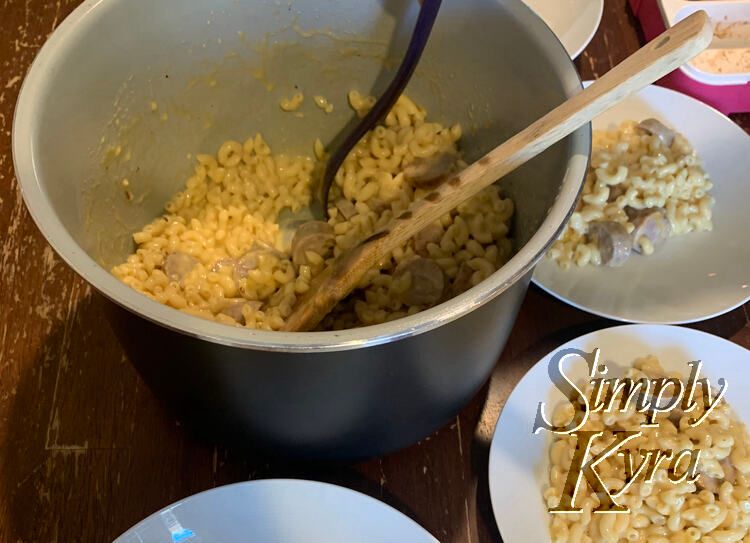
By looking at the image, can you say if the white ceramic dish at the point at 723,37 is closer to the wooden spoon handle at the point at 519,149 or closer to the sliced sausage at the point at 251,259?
the wooden spoon handle at the point at 519,149

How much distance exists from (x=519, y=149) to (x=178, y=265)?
407 millimetres

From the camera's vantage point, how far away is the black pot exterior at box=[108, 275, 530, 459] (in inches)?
22.1

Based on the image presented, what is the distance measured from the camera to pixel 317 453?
0.71 meters

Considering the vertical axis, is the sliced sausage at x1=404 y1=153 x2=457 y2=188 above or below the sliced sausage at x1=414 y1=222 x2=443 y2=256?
above

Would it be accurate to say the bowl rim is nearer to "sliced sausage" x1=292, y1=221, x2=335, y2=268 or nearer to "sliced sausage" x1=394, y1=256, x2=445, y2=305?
"sliced sausage" x1=394, y1=256, x2=445, y2=305

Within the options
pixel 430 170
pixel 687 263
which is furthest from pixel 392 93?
pixel 687 263

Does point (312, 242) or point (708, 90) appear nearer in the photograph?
point (312, 242)

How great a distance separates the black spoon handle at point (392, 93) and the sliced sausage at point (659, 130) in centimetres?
35

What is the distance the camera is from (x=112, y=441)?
0.81 m

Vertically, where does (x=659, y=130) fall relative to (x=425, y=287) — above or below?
below

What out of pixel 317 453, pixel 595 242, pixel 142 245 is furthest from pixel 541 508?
pixel 142 245

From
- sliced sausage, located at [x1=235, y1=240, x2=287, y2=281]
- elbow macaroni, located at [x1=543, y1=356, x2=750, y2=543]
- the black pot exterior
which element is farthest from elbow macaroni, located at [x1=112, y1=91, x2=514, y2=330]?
elbow macaroni, located at [x1=543, y1=356, x2=750, y2=543]

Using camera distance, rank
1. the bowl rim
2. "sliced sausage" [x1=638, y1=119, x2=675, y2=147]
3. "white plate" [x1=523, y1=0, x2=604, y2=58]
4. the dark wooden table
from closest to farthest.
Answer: the bowl rim → the dark wooden table → "sliced sausage" [x1=638, y1=119, x2=675, y2=147] → "white plate" [x1=523, y1=0, x2=604, y2=58]

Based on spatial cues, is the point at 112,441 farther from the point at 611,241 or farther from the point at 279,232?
the point at 611,241
